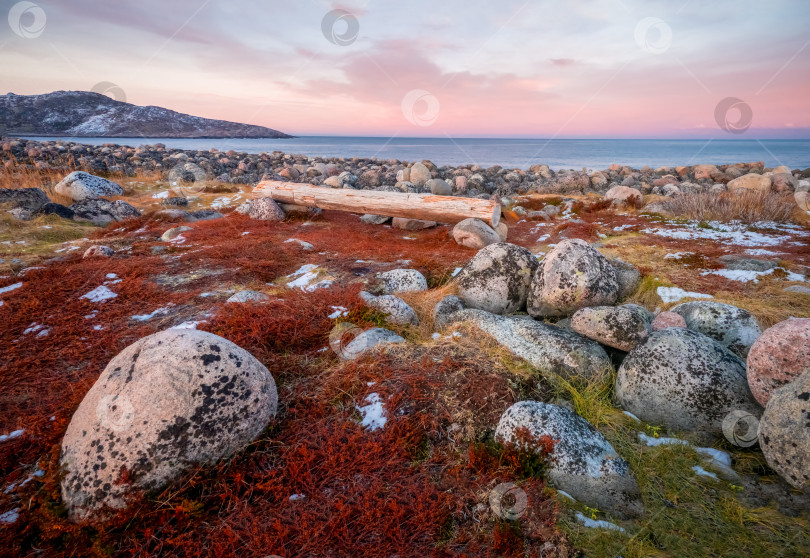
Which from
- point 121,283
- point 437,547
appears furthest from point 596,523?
point 121,283

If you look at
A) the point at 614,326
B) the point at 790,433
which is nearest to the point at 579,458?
the point at 790,433

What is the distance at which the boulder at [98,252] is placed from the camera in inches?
361

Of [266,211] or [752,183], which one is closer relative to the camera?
[266,211]

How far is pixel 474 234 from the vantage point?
10.7 m

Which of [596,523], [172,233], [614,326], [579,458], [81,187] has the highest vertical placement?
[81,187]

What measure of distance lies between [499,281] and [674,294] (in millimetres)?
2809

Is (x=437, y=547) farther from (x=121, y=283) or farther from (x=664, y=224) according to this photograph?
(x=664, y=224)

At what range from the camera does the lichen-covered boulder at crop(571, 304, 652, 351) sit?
4910 mm

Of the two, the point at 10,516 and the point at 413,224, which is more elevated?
the point at 413,224

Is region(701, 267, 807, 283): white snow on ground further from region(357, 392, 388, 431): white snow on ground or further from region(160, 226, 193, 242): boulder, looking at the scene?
region(160, 226, 193, 242): boulder

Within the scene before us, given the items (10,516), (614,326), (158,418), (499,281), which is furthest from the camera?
(499,281)

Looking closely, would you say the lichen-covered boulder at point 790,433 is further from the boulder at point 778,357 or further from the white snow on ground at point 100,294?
the white snow on ground at point 100,294

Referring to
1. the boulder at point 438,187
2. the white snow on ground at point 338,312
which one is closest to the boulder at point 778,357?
the white snow on ground at point 338,312

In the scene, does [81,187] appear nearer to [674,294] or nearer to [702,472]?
[674,294]
